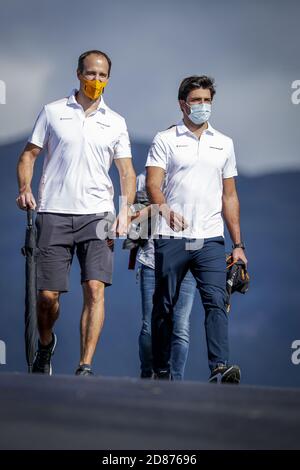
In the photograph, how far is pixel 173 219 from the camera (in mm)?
5738

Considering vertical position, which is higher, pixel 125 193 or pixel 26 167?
pixel 26 167

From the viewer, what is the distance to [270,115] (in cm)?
771

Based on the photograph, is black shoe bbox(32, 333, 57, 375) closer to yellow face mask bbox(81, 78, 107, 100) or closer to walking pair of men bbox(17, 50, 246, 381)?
walking pair of men bbox(17, 50, 246, 381)

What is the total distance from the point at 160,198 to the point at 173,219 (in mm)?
148

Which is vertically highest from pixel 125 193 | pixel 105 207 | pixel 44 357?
pixel 125 193

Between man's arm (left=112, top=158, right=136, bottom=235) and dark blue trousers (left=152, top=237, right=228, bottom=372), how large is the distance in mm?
242

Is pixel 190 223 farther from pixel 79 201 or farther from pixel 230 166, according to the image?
pixel 79 201

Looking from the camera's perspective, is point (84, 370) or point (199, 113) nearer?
point (84, 370)

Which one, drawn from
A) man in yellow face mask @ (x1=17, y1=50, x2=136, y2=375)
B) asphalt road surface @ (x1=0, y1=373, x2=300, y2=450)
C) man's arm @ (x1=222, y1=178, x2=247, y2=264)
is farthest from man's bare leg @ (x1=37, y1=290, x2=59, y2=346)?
asphalt road surface @ (x1=0, y1=373, x2=300, y2=450)

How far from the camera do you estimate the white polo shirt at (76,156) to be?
18.7 feet

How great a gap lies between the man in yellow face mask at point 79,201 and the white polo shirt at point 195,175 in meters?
0.20

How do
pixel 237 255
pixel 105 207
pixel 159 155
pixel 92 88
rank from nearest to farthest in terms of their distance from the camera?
pixel 105 207 < pixel 92 88 < pixel 159 155 < pixel 237 255

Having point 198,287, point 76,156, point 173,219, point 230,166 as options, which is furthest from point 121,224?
point 230,166

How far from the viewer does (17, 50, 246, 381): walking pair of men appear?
5.71 meters
